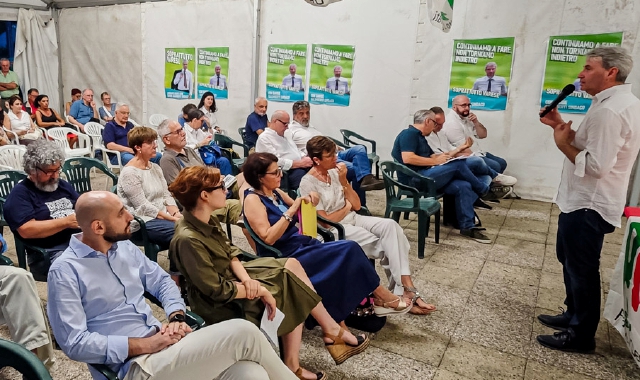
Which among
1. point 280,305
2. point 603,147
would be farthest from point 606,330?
point 280,305

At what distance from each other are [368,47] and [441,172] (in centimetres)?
286

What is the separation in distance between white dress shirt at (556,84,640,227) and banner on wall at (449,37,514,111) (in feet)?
12.3

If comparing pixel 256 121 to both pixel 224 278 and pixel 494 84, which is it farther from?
pixel 224 278

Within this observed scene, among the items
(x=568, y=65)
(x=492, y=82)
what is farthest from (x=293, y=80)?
(x=568, y=65)

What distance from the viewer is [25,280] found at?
6.50ft

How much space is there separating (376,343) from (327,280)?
0.49m

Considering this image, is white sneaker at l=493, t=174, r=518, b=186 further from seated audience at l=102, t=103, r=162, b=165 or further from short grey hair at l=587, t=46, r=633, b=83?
seated audience at l=102, t=103, r=162, b=165

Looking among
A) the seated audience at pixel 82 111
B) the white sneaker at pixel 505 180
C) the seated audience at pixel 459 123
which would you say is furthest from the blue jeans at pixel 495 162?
the seated audience at pixel 82 111

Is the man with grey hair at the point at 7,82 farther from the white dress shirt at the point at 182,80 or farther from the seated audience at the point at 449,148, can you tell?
the seated audience at the point at 449,148

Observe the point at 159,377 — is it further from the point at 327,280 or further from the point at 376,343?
the point at 376,343

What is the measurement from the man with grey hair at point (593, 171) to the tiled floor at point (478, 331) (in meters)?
0.21

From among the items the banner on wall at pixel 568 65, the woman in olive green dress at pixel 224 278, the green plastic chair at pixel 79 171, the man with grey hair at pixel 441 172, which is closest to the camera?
the woman in olive green dress at pixel 224 278

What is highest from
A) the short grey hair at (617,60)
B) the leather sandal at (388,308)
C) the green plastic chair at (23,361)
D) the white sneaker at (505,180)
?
the short grey hair at (617,60)

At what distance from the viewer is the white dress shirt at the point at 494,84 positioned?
572 cm
